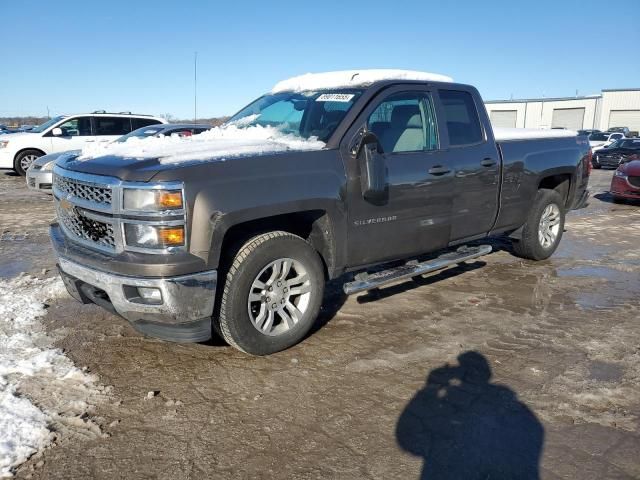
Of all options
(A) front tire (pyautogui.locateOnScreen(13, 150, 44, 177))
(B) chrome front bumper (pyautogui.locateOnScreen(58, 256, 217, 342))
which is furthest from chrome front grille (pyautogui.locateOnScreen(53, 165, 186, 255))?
(A) front tire (pyautogui.locateOnScreen(13, 150, 44, 177))

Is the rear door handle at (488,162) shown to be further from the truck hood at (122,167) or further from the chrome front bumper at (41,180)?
the chrome front bumper at (41,180)

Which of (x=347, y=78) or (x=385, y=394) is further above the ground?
(x=347, y=78)

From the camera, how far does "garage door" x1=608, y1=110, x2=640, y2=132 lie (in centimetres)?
5078

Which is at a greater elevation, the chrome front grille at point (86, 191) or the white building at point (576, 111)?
the white building at point (576, 111)

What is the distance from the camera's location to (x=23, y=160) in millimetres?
14867

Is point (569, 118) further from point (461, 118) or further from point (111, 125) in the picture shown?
point (461, 118)

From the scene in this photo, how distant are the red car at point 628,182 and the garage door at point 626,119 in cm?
4595

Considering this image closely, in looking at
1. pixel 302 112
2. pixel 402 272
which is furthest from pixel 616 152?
pixel 302 112

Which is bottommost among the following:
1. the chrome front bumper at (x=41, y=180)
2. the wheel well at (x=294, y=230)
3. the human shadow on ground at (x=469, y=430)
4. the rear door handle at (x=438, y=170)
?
the human shadow on ground at (x=469, y=430)

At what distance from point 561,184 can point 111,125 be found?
12646mm

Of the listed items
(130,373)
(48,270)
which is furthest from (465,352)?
(48,270)

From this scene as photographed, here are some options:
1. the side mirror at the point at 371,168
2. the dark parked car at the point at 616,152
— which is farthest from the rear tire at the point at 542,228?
the dark parked car at the point at 616,152

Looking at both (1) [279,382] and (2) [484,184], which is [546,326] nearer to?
(2) [484,184]

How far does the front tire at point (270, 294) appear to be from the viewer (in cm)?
351
